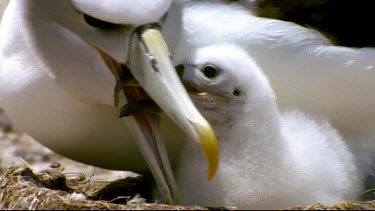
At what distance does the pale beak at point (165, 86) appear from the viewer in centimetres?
391

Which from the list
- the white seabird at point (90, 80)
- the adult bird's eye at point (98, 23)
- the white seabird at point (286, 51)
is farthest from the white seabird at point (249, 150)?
the adult bird's eye at point (98, 23)

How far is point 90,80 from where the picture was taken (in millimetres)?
4426

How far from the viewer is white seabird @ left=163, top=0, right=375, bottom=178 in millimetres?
4457

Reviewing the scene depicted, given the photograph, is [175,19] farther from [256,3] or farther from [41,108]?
[41,108]

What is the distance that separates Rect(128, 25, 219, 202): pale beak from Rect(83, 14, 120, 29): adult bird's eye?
0.31 ft

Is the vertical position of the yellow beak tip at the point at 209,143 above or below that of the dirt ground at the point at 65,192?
above

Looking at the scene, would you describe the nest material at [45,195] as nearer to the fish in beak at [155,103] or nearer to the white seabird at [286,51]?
the fish in beak at [155,103]

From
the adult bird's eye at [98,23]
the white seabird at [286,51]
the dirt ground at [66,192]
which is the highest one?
the adult bird's eye at [98,23]

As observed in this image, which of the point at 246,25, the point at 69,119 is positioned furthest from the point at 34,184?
the point at 246,25

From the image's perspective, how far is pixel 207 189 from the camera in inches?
173

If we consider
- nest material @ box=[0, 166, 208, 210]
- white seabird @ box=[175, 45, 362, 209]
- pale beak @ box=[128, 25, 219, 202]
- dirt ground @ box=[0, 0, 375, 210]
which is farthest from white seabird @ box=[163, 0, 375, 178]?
nest material @ box=[0, 166, 208, 210]

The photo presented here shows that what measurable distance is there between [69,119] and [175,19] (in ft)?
2.17

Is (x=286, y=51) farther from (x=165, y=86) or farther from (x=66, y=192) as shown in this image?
(x=66, y=192)

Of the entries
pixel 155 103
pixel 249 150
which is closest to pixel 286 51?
pixel 249 150
